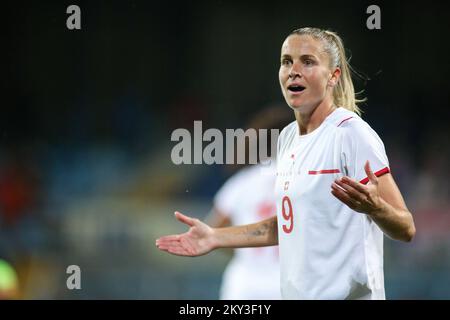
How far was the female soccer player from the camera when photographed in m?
2.47

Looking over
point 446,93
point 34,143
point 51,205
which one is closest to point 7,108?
point 34,143

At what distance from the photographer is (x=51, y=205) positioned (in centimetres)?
588

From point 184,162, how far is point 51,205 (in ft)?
3.67

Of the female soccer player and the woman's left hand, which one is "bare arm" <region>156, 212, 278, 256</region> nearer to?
the female soccer player

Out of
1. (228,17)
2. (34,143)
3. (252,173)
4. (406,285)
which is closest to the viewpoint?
(252,173)

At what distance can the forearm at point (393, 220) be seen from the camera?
2314mm

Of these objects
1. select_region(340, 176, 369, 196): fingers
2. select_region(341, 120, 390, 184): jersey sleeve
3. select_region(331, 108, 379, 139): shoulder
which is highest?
select_region(331, 108, 379, 139): shoulder

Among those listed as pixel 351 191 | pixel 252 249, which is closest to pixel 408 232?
pixel 351 191

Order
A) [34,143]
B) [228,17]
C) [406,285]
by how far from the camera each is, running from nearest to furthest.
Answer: [406,285], [228,17], [34,143]

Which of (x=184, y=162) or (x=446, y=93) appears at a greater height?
(x=446, y=93)

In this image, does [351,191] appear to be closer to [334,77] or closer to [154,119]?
[334,77]

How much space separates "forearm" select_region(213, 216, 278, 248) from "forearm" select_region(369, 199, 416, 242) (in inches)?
25.3

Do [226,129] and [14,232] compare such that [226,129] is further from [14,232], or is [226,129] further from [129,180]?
[14,232]

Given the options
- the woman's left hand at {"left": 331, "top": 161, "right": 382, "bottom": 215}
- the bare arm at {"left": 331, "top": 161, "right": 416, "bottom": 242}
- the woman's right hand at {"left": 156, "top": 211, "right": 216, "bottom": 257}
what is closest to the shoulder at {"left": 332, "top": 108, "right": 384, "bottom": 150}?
the bare arm at {"left": 331, "top": 161, "right": 416, "bottom": 242}
